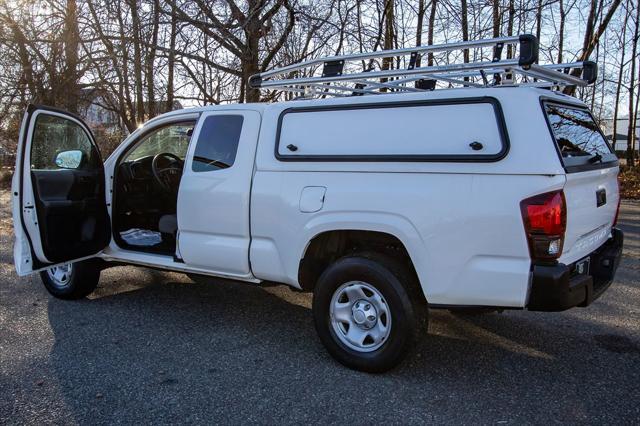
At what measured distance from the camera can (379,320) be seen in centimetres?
367

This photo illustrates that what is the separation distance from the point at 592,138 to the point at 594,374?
5.55 feet

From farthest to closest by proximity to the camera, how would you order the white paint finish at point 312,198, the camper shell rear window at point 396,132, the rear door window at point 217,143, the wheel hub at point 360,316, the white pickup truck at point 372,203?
the rear door window at point 217,143 < the white paint finish at point 312,198 < the wheel hub at point 360,316 < the camper shell rear window at point 396,132 < the white pickup truck at point 372,203

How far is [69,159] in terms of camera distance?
487cm

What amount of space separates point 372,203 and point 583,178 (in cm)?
131

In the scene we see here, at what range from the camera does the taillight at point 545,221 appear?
121 inches

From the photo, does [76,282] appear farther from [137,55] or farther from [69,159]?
[137,55]

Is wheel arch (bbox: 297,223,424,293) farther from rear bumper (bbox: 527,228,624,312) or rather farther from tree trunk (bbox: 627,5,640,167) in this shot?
tree trunk (bbox: 627,5,640,167)

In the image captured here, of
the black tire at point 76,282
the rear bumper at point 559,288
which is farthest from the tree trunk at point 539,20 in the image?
the black tire at point 76,282

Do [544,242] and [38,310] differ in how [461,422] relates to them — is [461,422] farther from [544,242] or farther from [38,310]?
[38,310]

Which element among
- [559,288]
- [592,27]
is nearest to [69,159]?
[559,288]

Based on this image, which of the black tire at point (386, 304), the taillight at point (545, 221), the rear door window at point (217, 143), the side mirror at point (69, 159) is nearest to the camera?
the taillight at point (545, 221)

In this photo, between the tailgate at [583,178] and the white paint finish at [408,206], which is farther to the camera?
the tailgate at [583,178]

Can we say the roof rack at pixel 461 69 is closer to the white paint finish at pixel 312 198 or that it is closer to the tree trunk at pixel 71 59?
the white paint finish at pixel 312 198

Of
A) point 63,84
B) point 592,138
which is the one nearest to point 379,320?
point 592,138
